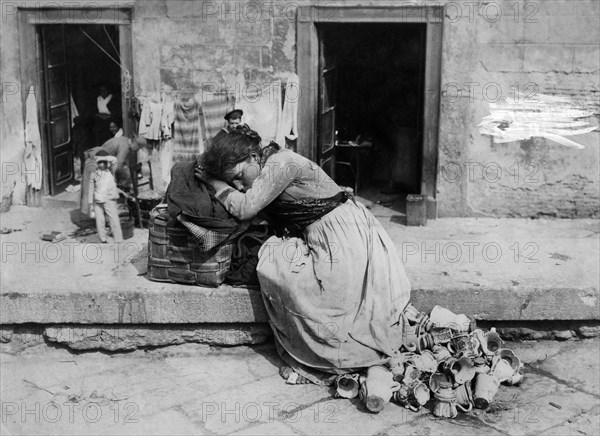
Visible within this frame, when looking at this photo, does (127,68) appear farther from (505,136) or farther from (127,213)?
(505,136)

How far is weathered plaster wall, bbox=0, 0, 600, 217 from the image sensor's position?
32.4 feet

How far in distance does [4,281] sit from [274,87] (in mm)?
3976

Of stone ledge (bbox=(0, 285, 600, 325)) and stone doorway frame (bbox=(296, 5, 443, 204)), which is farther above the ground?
stone doorway frame (bbox=(296, 5, 443, 204))

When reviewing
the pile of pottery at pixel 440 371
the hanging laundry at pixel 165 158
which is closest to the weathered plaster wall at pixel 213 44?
the hanging laundry at pixel 165 158

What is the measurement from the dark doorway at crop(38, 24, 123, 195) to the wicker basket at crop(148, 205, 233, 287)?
3312mm

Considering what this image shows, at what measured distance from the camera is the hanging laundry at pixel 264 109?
1031cm

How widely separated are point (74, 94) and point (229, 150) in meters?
8.56

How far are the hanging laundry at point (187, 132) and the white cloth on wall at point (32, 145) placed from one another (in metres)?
1.66

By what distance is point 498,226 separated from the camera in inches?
392

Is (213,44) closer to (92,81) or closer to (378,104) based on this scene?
(378,104)

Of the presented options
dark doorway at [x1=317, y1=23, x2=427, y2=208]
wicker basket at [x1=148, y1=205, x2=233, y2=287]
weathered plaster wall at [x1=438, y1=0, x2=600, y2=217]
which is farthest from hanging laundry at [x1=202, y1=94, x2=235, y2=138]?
wicker basket at [x1=148, y1=205, x2=233, y2=287]

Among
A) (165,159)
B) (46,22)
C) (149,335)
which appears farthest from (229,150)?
(46,22)

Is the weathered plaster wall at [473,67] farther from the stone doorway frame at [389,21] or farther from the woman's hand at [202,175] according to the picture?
the woman's hand at [202,175]

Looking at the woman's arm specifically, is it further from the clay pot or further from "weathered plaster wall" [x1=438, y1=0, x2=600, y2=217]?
"weathered plaster wall" [x1=438, y1=0, x2=600, y2=217]
